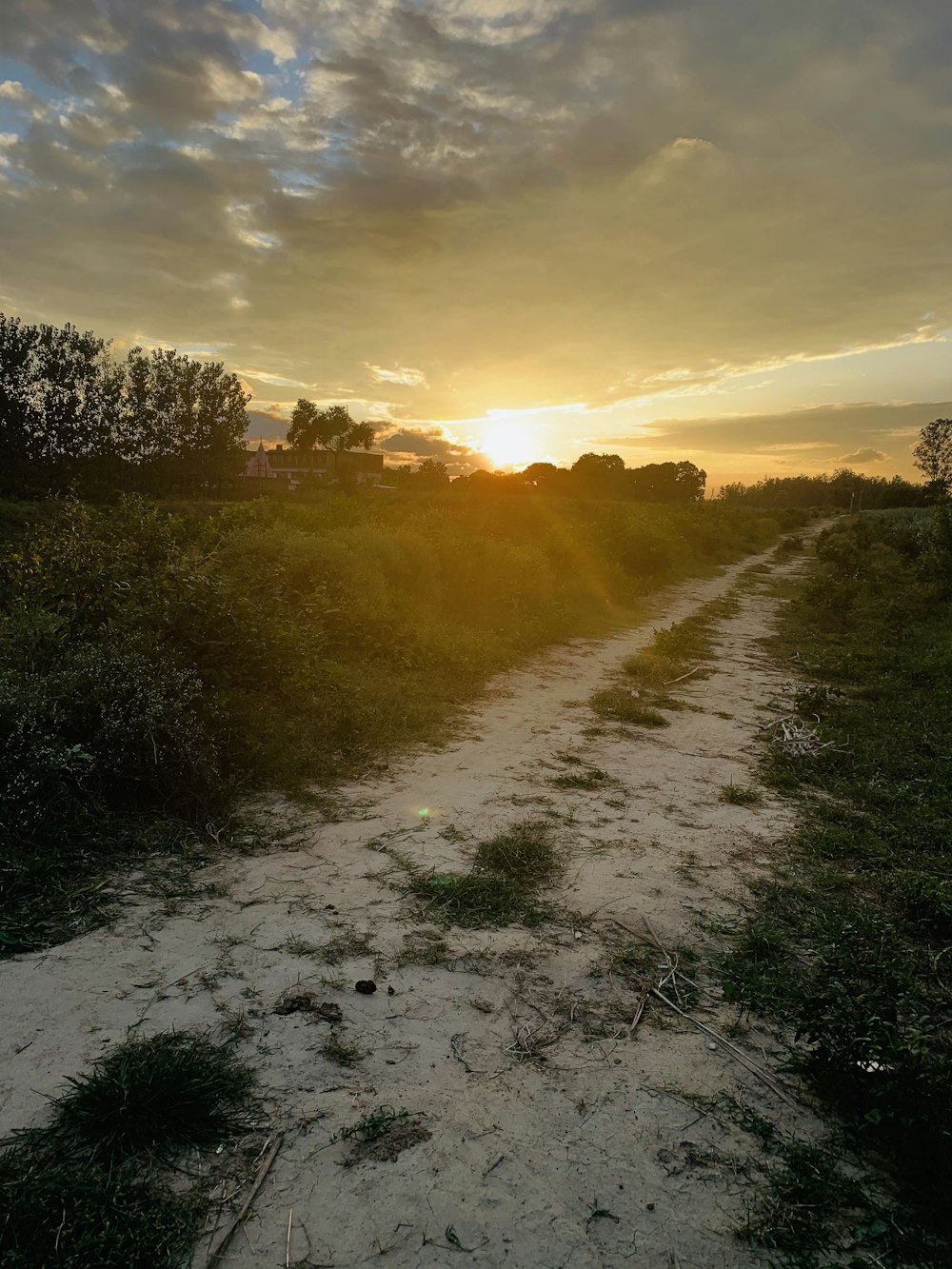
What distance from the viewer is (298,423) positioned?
196ft

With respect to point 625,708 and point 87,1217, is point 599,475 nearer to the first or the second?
point 625,708

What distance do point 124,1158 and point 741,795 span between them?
190 inches

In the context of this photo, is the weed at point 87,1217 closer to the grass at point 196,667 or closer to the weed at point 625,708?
the grass at point 196,667

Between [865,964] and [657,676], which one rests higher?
[865,964]

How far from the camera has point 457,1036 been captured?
3010mm

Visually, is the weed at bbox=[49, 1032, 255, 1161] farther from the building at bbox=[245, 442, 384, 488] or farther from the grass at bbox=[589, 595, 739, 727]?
the building at bbox=[245, 442, 384, 488]

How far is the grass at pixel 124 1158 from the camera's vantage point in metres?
2.02

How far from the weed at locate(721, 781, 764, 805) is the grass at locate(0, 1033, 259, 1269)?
4.24 m

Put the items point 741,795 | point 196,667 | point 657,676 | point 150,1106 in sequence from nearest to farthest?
point 150,1106 < point 741,795 < point 196,667 < point 657,676

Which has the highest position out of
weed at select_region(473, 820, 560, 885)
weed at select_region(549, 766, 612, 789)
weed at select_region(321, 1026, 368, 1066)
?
weed at select_region(321, 1026, 368, 1066)

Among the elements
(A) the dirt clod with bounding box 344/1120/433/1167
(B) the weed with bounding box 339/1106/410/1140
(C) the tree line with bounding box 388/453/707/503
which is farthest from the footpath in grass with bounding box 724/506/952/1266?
(C) the tree line with bounding box 388/453/707/503

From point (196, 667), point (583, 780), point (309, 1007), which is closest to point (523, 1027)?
point (309, 1007)

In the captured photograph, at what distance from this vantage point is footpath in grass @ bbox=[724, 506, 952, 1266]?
7.40ft

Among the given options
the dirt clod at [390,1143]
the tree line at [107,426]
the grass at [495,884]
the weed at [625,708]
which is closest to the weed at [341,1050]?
the dirt clod at [390,1143]
